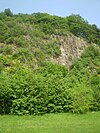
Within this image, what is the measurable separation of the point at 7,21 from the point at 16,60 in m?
15.4

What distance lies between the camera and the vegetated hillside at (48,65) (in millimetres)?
15523

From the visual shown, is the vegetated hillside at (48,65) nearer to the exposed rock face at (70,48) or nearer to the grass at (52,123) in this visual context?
the exposed rock face at (70,48)

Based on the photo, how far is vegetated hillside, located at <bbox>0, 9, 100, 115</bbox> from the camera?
50.9 ft

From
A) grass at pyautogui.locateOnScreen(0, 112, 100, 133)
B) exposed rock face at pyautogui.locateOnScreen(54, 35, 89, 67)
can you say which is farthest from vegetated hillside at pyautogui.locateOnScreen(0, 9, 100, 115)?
Result: grass at pyautogui.locateOnScreen(0, 112, 100, 133)

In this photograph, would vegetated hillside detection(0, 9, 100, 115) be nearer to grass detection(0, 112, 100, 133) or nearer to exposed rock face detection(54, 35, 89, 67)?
exposed rock face detection(54, 35, 89, 67)

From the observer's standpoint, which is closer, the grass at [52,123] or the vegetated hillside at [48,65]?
the grass at [52,123]

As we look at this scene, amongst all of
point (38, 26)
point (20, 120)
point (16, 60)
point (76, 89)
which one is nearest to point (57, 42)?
point (38, 26)

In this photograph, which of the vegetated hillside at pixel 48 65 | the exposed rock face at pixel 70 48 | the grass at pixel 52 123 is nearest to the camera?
the grass at pixel 52 123

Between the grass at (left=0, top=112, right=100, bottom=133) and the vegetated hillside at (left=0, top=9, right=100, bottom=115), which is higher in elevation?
the vegetated hillside at (left=0, top=9, right=100, bottom=115)

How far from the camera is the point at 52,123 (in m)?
12.6

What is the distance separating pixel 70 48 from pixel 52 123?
140 feet

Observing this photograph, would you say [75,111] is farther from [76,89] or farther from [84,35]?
[84,35]

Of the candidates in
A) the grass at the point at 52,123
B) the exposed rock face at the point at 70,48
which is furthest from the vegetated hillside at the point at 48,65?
the grass at the point at 52,123

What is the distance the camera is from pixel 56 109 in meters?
15.7
